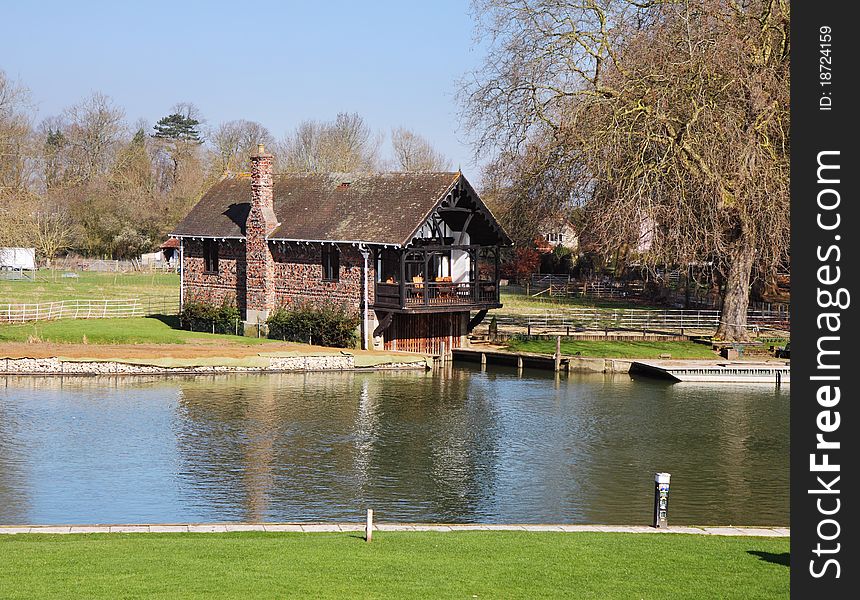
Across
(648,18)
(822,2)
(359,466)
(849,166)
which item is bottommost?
(359,466)

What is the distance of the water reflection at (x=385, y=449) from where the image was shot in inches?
A: 947

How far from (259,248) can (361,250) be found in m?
6.13

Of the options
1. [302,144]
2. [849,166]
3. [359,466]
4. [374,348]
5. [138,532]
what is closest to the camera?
[849,166]

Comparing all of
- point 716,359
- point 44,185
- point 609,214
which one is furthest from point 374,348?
point 44,185


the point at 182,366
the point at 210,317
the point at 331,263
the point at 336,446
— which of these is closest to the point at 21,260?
the point at 210,317

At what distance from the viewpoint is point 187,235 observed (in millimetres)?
52656

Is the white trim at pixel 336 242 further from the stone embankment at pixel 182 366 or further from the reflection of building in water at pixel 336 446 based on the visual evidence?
the reflection of building in water at pixel 336 446

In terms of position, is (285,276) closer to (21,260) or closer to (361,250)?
(361,250)

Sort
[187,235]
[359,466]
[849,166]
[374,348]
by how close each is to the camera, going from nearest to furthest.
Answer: [849,166], [359,466], [374,348], [187,235]

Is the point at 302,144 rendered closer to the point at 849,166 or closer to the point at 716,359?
the point at 716,359

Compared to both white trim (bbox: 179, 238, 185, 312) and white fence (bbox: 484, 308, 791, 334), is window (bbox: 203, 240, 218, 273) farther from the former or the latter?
white fence (bbox: 484, 308, 791, 334)

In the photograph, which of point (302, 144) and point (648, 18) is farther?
point (302, 144)

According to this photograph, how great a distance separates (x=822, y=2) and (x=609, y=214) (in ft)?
99.3

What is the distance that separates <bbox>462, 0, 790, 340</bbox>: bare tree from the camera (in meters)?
42.9
